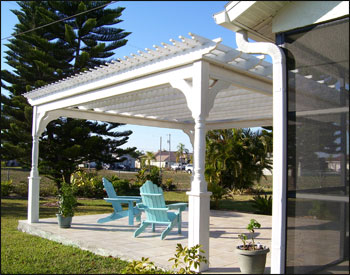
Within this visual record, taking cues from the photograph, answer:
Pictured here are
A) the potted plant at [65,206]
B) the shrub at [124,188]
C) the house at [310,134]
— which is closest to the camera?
the house at [310,134]

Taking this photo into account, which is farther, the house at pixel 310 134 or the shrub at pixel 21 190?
the shrub at pixel 21 190

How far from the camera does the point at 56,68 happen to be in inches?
Result: 610

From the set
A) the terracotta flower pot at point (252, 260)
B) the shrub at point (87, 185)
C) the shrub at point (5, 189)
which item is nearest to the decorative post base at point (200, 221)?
the terracotta flower pot at point (252, 260)

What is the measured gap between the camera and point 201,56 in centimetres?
443

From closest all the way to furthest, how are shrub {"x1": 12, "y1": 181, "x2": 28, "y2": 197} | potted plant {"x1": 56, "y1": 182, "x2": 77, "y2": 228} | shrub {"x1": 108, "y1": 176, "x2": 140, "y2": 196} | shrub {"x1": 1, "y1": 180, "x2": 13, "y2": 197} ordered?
potted plant {"x1": 56, "y1": 182, "x2": 77, "y2": 228}
shrub {"x1": 1, "y1": 180, "x2": 13, "y2": 197}
shrub {"x1": 12, "y1": 181, "x2": 28, "y2": 197}
shrub {"x1": 108, "y1": 176, "x2": 140, "y2": 196}

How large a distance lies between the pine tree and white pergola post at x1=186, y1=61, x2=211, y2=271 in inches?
427

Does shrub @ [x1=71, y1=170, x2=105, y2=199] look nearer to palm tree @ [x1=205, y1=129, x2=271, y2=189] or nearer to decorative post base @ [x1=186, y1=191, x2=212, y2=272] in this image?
palm tree @ [x1=205, y1=129, x2=271, y2=189]

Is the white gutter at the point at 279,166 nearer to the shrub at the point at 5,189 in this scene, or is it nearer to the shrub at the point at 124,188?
the shrub at the point at 124,188

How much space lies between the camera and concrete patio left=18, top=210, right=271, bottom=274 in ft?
16.1

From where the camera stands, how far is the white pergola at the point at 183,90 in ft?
14.5

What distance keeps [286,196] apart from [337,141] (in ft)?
1.98

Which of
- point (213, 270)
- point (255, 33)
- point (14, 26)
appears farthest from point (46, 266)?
point (14, 26)

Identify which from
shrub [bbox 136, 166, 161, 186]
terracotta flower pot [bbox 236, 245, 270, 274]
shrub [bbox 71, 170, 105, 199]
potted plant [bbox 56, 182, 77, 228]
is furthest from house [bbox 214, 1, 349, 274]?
shrub [bbox 136, 166, 161, 186]

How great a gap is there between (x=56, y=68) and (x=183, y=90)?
39.3ft
